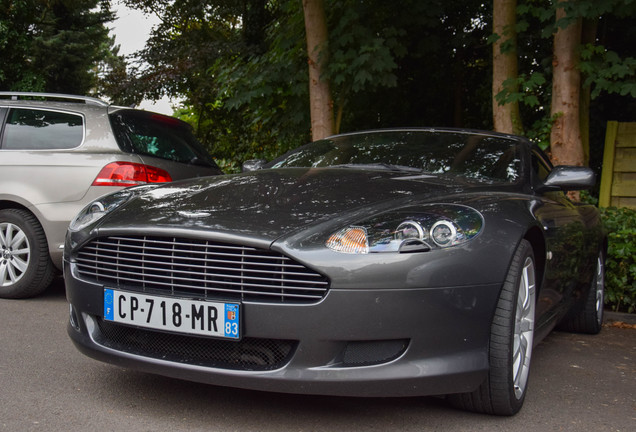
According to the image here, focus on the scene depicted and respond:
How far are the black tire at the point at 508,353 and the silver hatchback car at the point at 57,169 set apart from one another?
322cm

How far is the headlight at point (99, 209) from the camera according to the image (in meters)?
3.43

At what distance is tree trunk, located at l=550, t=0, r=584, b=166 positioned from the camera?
657cm

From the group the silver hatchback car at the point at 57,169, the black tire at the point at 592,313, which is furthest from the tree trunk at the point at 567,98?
the silver hatchback car at the point at 57,169

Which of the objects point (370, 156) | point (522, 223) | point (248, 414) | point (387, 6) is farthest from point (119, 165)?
point (387, 6)

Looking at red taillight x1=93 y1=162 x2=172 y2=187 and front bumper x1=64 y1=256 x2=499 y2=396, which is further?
red taillight x1=93 y1=162 x2=172 y2=187

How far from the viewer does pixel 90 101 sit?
6043 millimetres

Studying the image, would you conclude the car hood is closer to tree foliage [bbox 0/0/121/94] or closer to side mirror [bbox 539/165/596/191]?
side mirror [bbox 539/165/596/191]

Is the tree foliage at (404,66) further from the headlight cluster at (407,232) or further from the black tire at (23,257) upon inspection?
the headlight cluster at (407,232)

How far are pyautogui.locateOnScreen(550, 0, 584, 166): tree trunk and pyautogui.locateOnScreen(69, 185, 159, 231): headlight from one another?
431 centimetres

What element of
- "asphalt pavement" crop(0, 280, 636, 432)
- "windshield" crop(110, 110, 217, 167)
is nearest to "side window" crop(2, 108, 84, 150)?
"windshield" crop(110, 110, 217, 167)

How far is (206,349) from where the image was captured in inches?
113

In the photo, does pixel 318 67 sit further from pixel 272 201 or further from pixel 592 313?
pixel 272 201

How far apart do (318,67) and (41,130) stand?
2966 mm

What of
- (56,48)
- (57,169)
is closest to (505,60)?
(57,169)
